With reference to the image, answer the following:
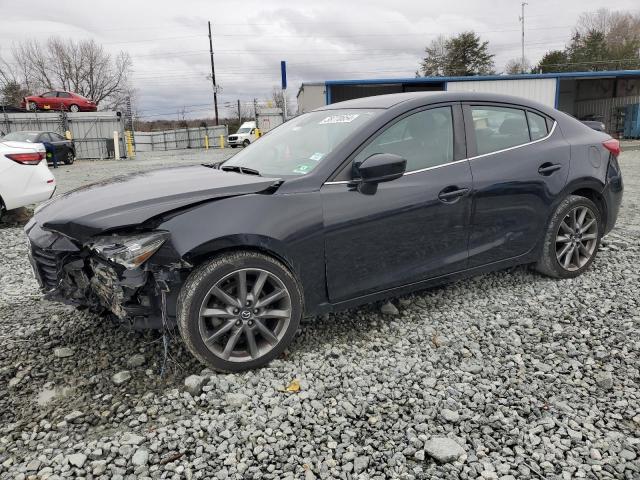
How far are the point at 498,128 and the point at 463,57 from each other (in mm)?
64398

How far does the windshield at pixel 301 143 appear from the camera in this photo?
331cm

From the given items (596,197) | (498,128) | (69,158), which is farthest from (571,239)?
(69,158)

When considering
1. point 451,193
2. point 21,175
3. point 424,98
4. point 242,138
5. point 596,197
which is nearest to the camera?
point 451,193

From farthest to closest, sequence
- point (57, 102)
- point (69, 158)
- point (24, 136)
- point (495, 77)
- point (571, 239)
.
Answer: point (57, 102) < point (495, 77) < point (69, 158) < point (24, 136) < point (571, 239)

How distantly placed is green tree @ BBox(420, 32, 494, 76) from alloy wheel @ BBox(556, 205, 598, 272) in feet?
203

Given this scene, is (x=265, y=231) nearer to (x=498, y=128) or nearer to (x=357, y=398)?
(x=357, y=398)

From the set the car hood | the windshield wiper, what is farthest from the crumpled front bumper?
the windshield wiper

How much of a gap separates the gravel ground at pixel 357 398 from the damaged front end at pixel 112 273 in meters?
0.43

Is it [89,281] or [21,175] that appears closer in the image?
[89,281]

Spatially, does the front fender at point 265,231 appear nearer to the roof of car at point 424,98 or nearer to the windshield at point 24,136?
the roof of car at point 424,98

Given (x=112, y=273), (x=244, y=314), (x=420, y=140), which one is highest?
(x=420, y=140)

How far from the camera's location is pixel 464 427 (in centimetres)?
241

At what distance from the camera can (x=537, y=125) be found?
13.4 feet

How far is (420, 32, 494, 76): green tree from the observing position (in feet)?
202
